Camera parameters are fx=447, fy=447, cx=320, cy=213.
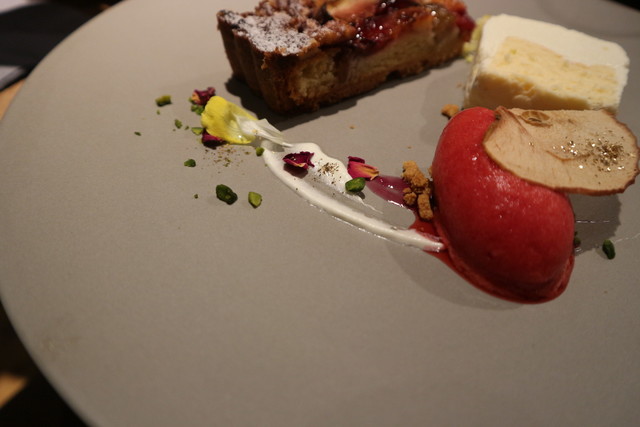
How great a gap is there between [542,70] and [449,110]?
0.46 m

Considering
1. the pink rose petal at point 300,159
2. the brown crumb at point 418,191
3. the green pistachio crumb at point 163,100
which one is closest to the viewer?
the brown crumb at point 418,191

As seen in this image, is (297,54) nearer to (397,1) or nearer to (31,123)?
(397,1)

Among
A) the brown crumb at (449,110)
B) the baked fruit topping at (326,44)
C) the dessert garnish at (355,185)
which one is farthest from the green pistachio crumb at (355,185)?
the brown crumb at (449,110)

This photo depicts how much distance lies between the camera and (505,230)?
1.52 meters

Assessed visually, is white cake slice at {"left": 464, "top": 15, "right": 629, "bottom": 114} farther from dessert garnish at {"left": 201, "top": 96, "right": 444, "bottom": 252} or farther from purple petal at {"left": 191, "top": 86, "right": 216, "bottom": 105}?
purple petal at {"left": 191, "top": 86, "right": 216, "bottom": 105}

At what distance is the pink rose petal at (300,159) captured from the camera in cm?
197

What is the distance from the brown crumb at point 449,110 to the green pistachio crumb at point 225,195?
1.23 m

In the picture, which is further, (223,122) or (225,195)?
(223,122)

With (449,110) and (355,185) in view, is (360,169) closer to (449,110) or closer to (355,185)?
(355,185)

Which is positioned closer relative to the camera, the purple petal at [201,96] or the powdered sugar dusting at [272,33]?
the powdered sugar dusting at [272,33]

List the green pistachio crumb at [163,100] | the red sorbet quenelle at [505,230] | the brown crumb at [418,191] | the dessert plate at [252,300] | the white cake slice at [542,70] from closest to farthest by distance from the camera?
the dessert plate at [252,300]
the red sorbet quenelle at [505,230]
the brown crumb at [418,191]
the white cake slice at [542,70]
the green pistachio crumb at [163,100]

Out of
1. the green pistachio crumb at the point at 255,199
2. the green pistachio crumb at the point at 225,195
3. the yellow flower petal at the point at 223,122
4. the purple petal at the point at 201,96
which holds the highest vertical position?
the purple petal at the point at 201,96

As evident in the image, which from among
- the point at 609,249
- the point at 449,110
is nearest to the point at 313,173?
the point at 449,110

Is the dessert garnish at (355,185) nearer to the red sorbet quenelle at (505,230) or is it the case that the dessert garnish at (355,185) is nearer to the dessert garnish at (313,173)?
the dessert garnish at (313,173)
